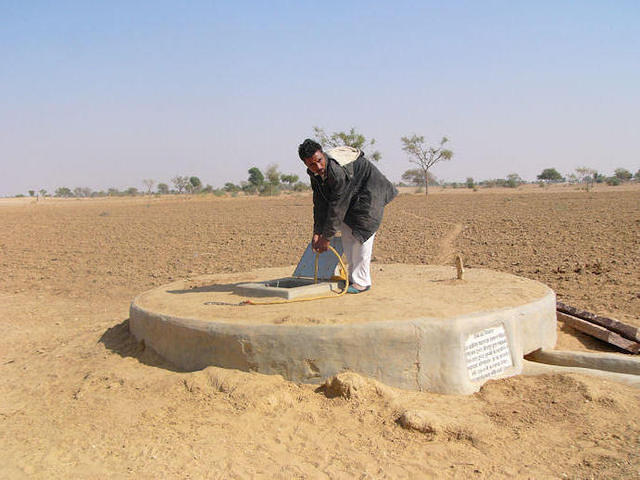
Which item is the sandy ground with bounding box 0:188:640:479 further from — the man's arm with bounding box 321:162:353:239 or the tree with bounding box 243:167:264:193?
the tree with bounding box 243:167:264:193

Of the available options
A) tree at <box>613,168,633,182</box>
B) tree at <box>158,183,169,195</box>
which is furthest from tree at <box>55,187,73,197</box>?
tree at <box>613,168,633,182</box>

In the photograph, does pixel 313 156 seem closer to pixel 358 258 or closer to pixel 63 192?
pixel 358 258

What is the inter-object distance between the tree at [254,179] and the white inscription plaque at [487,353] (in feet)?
197

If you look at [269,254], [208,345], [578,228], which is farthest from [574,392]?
[578,228]

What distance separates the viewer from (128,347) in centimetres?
537

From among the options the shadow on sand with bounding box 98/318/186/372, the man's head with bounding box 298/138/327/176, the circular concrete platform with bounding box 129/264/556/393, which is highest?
the man's head with bounding box 298/138/327/176

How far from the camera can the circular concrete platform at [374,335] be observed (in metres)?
4.09

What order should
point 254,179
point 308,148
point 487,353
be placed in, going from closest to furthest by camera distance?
point 487,353
point 308,148
point 254,179

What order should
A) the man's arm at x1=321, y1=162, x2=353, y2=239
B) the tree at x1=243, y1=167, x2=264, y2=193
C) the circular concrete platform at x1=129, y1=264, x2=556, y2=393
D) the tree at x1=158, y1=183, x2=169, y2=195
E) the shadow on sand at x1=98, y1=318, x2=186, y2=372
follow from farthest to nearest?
1. the tree at x1=158, y1=183, x2=169, y2=195
2. the tree at x1=243, y1=167, x2=264, y2=193
3. the man's arm at x1=321, y1=162, x2=353, y2=239
4. the shadow on sand at x1=98, y1=318, x2=186, y2=372
5. the circular concrete platform at x1=129, y1=264, x2=556, y2=393

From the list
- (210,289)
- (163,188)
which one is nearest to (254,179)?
(163,188)

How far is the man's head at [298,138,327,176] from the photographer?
4.91 meters

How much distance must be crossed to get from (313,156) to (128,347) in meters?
2.54

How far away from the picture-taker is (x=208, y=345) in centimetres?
442

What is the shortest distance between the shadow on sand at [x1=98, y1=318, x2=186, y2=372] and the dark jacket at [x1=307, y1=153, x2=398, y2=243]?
1.83m
